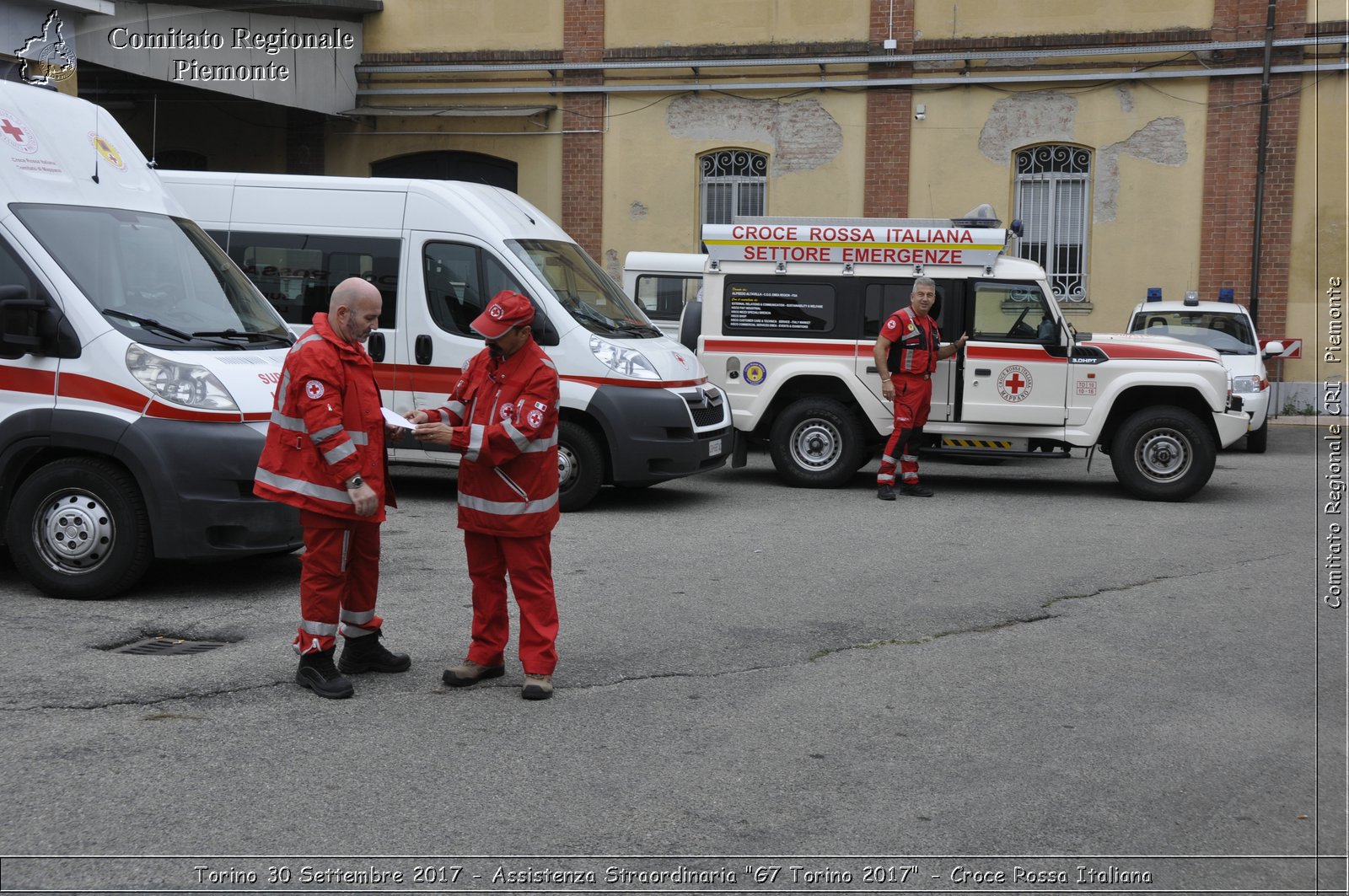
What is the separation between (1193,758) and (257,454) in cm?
483

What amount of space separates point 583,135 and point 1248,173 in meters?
10.4

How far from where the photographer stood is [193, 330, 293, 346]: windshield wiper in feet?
25.4

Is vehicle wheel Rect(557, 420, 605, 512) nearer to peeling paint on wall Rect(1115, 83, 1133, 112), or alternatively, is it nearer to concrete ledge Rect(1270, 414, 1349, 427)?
concrete ledge Rect(1270, 414, 1349, 427)

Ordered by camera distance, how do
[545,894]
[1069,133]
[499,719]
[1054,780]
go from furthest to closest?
[1069,133], [499,719], [1054,780], [545,894]

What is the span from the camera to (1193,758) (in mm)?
5145

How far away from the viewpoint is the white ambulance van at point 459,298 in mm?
10844

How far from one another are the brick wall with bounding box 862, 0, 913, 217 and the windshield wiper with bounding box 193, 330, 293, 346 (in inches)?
574

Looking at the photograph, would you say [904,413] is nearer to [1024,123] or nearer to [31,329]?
[31,329]

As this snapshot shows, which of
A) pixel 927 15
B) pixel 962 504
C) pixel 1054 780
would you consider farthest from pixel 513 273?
pixel 927 15

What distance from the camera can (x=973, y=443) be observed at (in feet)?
41.2

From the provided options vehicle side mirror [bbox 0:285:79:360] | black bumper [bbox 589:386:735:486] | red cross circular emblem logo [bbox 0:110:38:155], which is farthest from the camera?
black bumper [bbox 589:386:735:486]

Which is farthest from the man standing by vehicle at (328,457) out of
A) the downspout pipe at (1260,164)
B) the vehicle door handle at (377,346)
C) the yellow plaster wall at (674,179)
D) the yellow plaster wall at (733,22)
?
the downspout pipe at (1260,164)

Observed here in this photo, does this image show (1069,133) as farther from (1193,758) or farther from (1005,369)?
(1193,758)

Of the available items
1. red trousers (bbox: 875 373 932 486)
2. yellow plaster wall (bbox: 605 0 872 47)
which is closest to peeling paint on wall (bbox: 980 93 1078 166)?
yellow plaster wall (bbox: 605 0 872 47)
